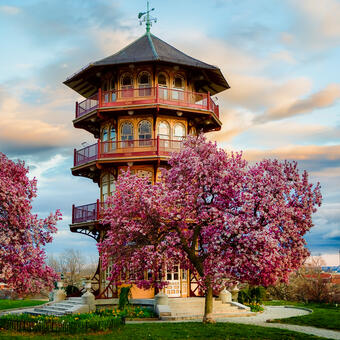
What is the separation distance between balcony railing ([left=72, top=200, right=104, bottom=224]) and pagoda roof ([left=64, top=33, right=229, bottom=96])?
8977mm

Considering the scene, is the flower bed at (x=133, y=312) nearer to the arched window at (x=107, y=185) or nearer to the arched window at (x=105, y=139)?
the arched window at (x=107, y=185)

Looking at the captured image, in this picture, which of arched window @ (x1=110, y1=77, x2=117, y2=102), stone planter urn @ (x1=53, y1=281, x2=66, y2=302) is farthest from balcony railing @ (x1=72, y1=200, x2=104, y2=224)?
arched window @ (x1=110, y1=77, x2=117, y2=102)

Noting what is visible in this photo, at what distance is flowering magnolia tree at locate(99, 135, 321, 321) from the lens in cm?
1917

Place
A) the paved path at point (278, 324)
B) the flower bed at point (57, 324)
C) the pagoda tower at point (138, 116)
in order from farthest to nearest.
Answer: the pagoda tower at point (138, 116), the paved path at point (278, 324), the flower bed at point (57, 324)

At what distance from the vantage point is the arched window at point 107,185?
103 ft

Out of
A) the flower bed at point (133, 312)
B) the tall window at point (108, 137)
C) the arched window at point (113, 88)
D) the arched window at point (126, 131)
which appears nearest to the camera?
the flower bed at point (133, 312)

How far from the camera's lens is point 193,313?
24.5 meters

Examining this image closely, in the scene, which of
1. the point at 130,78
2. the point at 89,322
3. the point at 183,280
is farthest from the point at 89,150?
the point at 89,322

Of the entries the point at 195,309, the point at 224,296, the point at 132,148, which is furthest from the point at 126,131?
the point at 195,309

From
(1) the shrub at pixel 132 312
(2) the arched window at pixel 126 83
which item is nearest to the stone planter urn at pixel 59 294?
(1) the shrub at pixel 132 312

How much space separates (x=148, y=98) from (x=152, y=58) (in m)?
2.53

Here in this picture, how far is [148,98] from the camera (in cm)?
3086

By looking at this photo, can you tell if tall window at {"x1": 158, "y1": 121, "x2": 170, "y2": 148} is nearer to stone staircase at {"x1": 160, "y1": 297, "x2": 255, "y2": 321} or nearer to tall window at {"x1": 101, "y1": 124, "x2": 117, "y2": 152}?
tall window at {"x1": 101, "y1": 124, "x2": 117, "y2": 152}

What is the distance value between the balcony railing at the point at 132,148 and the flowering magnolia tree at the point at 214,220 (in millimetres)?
7390
